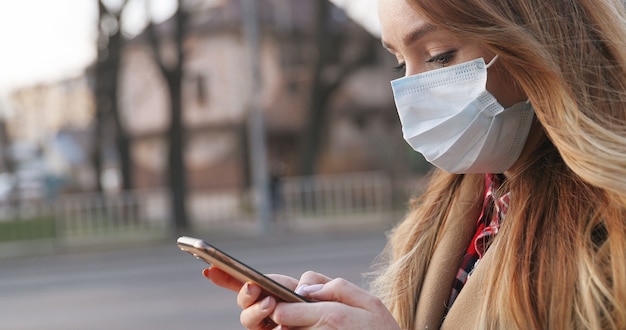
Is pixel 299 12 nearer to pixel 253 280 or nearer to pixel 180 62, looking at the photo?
pixel 180 62

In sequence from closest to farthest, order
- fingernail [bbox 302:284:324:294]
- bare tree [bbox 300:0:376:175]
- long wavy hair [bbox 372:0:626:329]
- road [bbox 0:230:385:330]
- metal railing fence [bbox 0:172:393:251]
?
long wavy hair [bbox 372:0:626:329] < fingernail [bbox 302:284:324:294] < road [bbox 0:230:385:330] < metal railing fence [bbox 0:172:393:251] < bare tree [bbox 300:0:376:175]

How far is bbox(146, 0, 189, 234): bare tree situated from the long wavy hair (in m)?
16.2

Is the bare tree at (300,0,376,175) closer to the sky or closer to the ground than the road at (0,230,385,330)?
closer to the sky

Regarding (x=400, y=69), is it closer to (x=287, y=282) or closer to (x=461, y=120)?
(x=461, y=120)

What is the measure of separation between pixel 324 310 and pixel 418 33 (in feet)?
1.48

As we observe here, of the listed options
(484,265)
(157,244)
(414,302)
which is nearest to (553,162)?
(484,265)

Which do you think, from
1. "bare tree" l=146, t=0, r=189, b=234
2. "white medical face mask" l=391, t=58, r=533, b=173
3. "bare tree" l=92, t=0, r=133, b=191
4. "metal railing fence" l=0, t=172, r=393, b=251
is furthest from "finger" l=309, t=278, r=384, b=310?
"bare tree" l=92, t=0, r=133, b=191

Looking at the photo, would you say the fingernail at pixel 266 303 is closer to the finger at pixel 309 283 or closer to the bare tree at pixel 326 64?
the finger at pixel 309 283

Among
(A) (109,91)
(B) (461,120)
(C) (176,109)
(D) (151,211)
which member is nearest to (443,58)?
(B) (461,120)

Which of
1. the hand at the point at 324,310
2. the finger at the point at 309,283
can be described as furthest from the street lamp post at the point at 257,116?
the hand at the point at 324,310

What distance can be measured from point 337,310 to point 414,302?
0.36m

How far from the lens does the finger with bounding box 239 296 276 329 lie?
1218 mm

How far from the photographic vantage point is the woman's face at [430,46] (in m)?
1.36

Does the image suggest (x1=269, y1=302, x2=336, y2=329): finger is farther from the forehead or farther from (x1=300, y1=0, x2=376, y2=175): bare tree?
(x1=300, y1=0, x2=376, y2=175): bare tree
